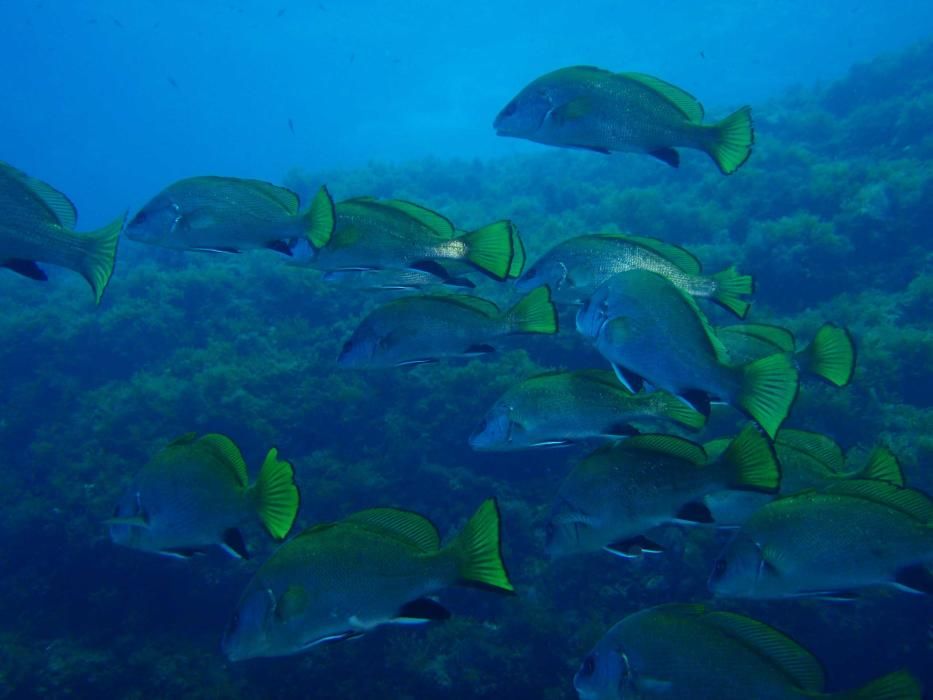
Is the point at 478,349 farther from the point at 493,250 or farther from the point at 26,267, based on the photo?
the point at 26,267

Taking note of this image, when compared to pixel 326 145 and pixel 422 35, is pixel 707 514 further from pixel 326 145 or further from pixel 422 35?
pixel 326 145

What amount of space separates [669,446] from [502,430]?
1.03 metres

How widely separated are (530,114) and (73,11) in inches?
3838

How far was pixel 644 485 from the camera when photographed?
282 centimetres

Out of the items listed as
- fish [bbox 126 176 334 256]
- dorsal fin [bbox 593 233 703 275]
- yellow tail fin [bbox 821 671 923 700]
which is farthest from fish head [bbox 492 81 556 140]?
yellow tail fin [bbox 821 671 923 700]

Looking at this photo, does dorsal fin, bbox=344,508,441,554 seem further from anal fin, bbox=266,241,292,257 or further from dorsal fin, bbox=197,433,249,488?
anal fin, bbox=266,241,292,257

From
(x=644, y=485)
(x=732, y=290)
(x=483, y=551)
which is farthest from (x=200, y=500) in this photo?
(x=732, y=290)

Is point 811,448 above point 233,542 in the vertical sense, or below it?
above

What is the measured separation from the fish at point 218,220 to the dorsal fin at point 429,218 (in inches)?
22.0

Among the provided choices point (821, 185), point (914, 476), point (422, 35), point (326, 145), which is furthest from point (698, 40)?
point (914, 476)

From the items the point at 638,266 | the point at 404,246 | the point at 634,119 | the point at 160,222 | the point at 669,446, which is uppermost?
the point at 634,119

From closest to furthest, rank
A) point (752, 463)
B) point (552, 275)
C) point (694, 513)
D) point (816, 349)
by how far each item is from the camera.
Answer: point (752, 463) < point (694, 513) < point (816, 349) < point (552, 275)

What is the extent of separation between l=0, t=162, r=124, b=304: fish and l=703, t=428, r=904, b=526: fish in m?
3.94

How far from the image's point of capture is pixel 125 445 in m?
8.51
